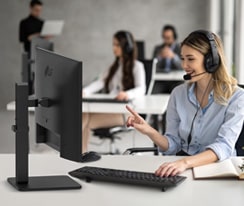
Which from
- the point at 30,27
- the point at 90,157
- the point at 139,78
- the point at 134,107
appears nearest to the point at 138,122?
the point at 90,157

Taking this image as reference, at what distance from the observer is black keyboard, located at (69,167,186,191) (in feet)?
8.53

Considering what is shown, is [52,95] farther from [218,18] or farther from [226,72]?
[218,18]

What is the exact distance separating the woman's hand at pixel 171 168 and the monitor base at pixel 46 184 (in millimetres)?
344

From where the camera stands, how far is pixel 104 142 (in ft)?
22.6

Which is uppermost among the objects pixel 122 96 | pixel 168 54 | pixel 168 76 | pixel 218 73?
pixel 168 54

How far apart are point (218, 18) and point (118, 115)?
16.5 ft

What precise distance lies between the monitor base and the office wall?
7.77m

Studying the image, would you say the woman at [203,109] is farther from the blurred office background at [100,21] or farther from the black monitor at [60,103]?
the blurred office background at [100,21]

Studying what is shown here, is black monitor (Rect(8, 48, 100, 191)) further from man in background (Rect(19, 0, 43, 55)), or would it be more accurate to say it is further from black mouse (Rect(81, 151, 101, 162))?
man in background (Rect(19, 0, 43, 55))

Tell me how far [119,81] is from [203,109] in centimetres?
251

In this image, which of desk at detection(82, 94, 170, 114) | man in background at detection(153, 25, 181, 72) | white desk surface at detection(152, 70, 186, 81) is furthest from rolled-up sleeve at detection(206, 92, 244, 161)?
man in background at detection(153, 25, 181, 72)

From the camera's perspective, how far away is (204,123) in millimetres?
3250

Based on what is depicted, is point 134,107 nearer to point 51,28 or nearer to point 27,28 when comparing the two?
point 51,28

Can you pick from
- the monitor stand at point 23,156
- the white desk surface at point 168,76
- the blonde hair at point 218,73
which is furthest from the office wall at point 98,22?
the monitor stand at point 23,156
